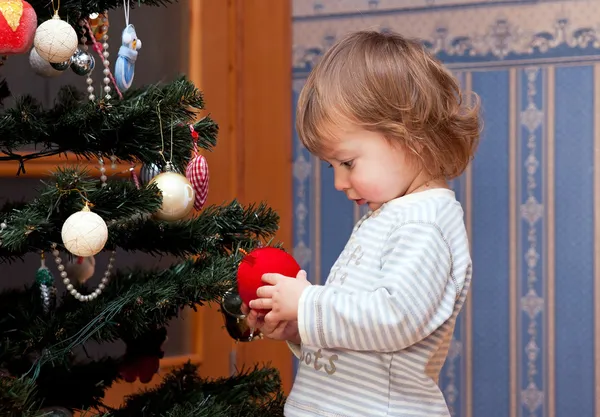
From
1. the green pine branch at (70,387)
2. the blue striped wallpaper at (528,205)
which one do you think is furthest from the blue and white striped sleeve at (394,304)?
the blue striped wallpaper at (528,205)

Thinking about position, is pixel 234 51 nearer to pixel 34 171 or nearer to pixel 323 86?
pixel 34 171

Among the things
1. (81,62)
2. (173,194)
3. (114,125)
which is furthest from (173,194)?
(81,62)

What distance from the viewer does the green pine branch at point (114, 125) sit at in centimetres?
104

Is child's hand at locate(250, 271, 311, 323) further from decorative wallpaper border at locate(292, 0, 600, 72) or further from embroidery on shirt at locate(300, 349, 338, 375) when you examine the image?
decorative wallpaper border at locate(292, 0, 600, 72)

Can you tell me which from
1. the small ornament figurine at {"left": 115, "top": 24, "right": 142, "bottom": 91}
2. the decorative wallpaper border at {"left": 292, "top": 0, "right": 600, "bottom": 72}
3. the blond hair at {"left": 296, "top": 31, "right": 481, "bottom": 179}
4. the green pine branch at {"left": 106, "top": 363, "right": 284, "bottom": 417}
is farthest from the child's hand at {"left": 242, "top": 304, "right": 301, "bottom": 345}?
the decorative wallpaper border at {"left": 292, "top": 0, "right": 600, "bottom": 72}

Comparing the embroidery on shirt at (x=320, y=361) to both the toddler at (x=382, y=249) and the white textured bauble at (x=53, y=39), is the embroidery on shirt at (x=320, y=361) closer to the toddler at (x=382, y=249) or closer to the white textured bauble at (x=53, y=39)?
the toddler at (x=382, y=249)

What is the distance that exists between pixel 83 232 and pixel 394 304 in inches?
13.3

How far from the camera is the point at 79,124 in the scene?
1046 millimetres

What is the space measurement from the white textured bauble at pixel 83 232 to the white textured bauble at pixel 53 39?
0.19 m

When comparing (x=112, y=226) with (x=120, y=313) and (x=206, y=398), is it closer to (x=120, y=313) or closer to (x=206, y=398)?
(x=120, y=313)

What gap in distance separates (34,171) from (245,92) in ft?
2.10

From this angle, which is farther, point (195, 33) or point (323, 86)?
point (195, 33)

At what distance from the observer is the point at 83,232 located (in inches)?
37.0

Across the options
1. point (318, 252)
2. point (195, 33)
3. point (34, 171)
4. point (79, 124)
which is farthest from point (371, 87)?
point (318, 252)
